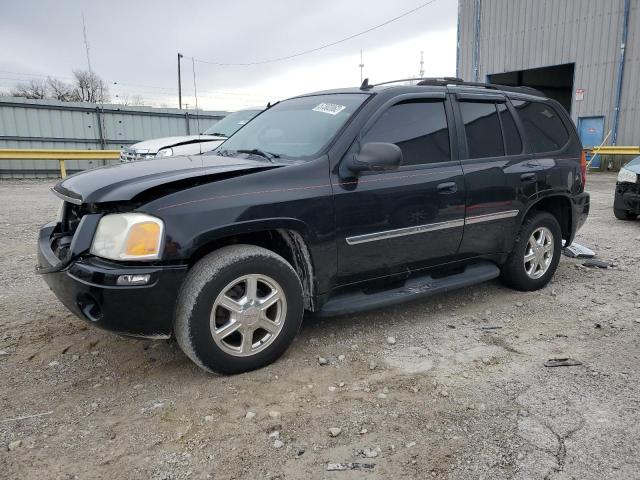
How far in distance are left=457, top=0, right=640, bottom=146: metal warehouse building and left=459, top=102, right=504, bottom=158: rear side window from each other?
646 inches

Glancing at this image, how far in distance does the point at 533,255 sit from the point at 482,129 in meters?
1.31

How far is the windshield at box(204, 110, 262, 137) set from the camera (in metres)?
9.19

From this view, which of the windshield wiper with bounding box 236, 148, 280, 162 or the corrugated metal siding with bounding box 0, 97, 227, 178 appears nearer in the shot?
the windshield wiper with bounding box 236, 148, 280, 162

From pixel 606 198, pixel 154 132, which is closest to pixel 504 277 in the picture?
pixel 606 198

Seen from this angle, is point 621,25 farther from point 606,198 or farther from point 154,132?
point 154,132

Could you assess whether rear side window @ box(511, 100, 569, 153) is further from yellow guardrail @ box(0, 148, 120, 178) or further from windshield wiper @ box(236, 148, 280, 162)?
Result: yellow guardrail @ box(0, 148, 120, 178)

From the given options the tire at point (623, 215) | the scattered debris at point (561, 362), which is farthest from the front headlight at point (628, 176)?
the scattered debris at point (561, 362)

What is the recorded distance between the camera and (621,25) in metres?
17.0

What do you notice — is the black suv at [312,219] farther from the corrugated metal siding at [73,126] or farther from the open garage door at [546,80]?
the open garage door at [546,80]

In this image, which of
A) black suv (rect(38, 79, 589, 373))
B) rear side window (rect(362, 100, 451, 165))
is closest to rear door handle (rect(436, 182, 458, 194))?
black suv (rect(38, 79, 589, 373))

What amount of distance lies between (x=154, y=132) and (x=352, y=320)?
16.7 meters

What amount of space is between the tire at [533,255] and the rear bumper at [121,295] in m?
3.07

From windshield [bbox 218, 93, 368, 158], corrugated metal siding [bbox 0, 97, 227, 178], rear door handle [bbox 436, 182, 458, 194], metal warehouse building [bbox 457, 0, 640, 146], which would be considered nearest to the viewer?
windshield [bbox 218, 93, 368, 158]

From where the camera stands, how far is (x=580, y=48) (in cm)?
1817
